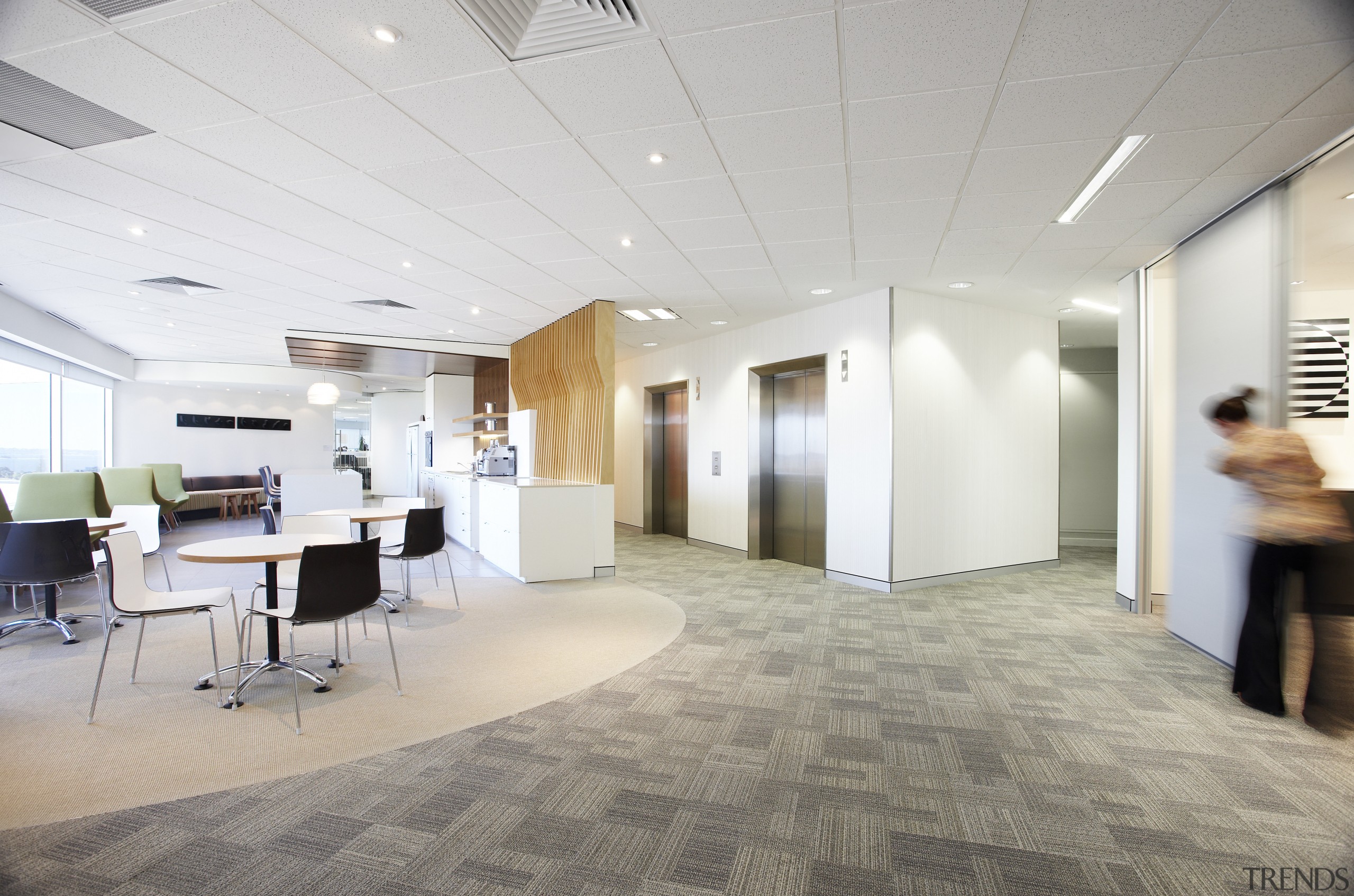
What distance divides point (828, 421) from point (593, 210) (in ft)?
13.2

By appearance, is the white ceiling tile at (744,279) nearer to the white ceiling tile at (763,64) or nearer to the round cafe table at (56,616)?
the white ceiling tile at (763,64)

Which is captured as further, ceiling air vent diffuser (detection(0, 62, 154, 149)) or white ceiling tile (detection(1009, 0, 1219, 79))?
ceiling air vent diffuser (detection(0, 62, 154, 149))

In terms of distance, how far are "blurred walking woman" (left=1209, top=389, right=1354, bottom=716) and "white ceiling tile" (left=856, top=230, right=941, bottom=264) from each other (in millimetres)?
2343

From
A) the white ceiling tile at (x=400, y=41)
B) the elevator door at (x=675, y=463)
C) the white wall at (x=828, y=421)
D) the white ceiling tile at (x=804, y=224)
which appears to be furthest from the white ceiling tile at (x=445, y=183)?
the elevator door at (x=675, y=463)

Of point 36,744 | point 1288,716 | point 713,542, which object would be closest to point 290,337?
point 713,542

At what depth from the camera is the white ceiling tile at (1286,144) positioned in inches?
128

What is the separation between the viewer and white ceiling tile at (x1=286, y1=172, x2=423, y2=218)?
4145 millimetres

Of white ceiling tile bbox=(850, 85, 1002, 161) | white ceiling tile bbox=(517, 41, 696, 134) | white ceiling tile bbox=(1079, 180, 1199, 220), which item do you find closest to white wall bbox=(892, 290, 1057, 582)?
white ceiling tile bbox=(1079, 180, 1199, 220)

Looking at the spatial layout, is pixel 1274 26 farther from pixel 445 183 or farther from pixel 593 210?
pixel 445 183

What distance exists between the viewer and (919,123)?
10.9 ft

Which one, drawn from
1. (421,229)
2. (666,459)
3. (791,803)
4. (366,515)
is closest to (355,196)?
(421,229)

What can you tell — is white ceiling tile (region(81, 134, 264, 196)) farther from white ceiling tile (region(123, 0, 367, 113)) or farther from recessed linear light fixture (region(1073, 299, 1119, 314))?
recessed linear light fixture (region(1073, 299, 1119, 314))

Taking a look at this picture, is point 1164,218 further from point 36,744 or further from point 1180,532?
point 36,744

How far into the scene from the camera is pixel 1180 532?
Result: 4.86 m
